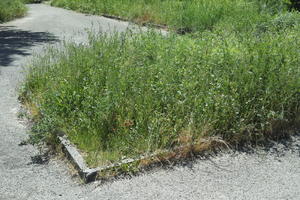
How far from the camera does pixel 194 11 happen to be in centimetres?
1212

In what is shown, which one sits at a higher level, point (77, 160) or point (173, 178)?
point (77, 160)

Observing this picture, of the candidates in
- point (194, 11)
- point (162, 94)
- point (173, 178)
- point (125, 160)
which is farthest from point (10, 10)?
point (173, 178)

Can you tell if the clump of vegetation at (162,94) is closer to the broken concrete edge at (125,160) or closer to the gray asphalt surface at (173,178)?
the broken concrete edge at (125,160)

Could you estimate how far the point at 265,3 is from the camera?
12844 mm

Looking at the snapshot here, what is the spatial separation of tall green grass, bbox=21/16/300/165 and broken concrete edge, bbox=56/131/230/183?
0.10 metres

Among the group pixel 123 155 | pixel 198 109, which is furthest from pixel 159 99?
pixel 123 155

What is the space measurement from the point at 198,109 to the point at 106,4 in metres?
13.4

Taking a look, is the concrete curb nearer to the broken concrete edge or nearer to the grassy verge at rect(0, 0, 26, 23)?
the broken concrete edge

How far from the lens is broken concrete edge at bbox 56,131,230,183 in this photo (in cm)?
430

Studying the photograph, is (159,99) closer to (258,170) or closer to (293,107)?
(258,170)

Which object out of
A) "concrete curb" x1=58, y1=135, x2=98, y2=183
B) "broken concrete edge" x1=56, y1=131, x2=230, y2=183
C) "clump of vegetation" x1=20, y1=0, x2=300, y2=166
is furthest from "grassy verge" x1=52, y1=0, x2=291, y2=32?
"concrete curb" x1=58, y1=135, x2=98, y2=183

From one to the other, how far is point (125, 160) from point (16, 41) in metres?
8.45

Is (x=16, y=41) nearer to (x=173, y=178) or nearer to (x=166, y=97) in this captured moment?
(x=166, y=97)

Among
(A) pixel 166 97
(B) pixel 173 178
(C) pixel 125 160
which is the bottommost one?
(B) pixel 173 178
